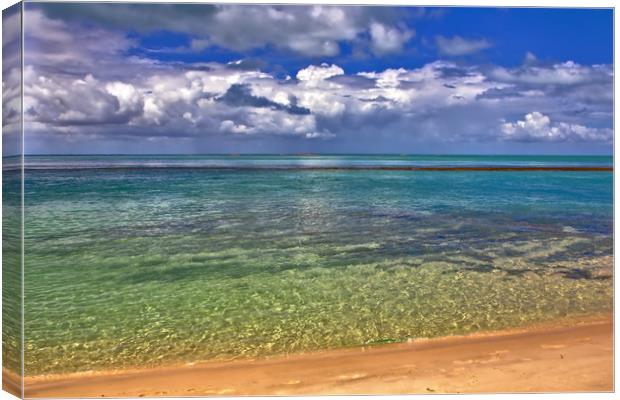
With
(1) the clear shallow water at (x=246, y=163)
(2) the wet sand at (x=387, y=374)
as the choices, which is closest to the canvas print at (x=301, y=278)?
(2) the wet sand at (x=387, y=374)

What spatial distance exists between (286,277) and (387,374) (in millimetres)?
3059

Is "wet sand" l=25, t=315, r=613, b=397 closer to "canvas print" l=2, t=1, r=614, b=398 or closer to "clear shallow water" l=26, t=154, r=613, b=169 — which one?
"canvas print" l=2, t=1, r=614, b=398

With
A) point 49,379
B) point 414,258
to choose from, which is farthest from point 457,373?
point 414,258

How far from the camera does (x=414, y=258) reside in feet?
27.1

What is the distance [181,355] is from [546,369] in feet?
10.4

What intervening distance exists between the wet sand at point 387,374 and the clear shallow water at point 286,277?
242 mm

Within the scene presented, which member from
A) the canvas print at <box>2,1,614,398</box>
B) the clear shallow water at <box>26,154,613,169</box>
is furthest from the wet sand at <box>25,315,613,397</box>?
the clear shallow water at <box>26,154,613,169</box>

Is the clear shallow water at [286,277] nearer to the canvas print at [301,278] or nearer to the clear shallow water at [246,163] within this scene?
the canvas print at [301,278]

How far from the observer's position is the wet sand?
4266 millimetres

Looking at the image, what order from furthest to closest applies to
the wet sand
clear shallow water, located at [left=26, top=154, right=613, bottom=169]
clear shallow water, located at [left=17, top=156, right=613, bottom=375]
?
1. clear shallow water, located at [left=26, top=154, right=613, bottom=169]
2. clear shallow water, located at [left=17, top=156, right=613, bottom=375]
3. the wet sand

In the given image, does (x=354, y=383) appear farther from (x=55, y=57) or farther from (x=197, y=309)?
(x=55, y=57)

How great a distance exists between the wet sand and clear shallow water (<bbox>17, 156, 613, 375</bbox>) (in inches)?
9.5

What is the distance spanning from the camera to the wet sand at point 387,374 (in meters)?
4.27

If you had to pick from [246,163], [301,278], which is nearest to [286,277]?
[301,278]
